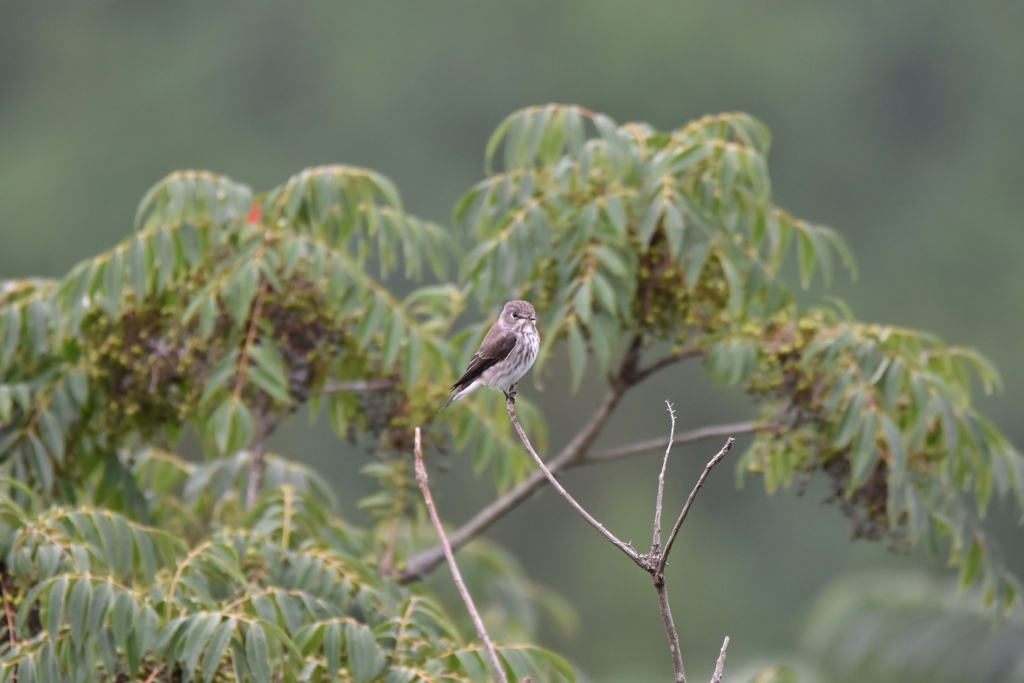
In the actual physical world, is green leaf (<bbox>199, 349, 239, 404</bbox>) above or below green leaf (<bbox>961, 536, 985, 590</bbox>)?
above

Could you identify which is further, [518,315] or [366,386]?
[366,386]

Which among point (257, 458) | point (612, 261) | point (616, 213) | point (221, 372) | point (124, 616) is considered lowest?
point (124, 616)

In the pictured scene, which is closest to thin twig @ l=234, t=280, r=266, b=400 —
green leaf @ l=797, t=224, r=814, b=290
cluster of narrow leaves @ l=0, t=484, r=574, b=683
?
cluster of narrow leaves @ l=0, t=484, r=574, b=683

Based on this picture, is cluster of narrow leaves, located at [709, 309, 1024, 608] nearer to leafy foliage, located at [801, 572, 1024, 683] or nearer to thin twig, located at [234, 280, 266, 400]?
thin twig, located at [234, 280, 266, 400]

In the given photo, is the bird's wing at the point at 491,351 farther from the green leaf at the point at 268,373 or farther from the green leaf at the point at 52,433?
the green leaf at the point at 52,433

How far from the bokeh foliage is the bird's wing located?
170 millimetres

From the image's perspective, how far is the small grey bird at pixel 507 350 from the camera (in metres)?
4.50

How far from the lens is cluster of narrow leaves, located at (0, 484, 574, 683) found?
342cm

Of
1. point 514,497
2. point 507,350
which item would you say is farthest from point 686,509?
point 514,497

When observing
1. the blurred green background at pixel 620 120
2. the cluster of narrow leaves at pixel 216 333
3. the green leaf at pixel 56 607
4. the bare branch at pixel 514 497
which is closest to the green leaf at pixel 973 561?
the bare branch at pixel 514 497

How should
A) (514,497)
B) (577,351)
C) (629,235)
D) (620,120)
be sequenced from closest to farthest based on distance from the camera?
1. (577,351)
2. (629,235)
3. (514,497)
4. (620,120)

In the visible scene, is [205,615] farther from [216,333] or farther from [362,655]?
[216,333]

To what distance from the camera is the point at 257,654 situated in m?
3.37

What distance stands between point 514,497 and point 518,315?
0.86 m
